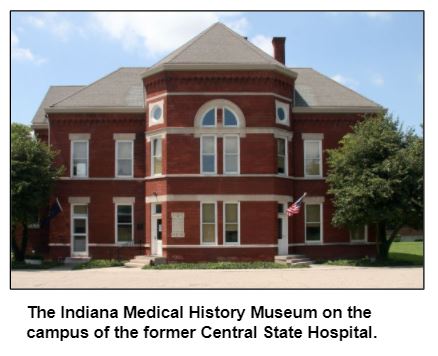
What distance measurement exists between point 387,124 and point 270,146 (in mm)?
5600

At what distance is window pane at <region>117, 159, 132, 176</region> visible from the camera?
3083 cm

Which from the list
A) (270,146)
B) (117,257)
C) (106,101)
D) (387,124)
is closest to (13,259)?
(117,257)

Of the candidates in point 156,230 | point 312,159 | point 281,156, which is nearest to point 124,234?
point 156,230

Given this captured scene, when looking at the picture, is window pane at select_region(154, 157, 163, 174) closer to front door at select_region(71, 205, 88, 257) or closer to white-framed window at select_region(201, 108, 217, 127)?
white-framed window at select_region(201, 108, 217, 127)

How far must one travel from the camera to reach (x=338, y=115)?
102 feet

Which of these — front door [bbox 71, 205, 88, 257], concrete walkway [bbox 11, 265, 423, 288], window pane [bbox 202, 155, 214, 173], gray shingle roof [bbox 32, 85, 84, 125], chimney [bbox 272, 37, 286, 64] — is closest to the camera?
concrete walkway [bbox 11, 265, 423, 288]

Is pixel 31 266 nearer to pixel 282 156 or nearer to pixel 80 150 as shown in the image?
pixel 80 150

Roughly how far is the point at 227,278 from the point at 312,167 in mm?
10763

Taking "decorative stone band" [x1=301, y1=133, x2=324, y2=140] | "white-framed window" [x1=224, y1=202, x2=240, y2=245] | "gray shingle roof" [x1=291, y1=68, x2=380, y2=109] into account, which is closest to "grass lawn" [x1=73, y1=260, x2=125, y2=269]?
"white-framed window" [x1=224, y1=202, x2=240, y2=245]

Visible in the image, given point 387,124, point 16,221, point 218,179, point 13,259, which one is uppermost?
point 387,124

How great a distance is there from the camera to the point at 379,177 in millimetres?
26969

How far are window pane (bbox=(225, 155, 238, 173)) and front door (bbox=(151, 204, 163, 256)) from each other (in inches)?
146

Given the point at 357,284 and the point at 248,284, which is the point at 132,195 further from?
the point at 357,284

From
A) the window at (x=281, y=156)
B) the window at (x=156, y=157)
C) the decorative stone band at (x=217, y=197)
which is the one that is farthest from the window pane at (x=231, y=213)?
the window at (x=156, y=157)
